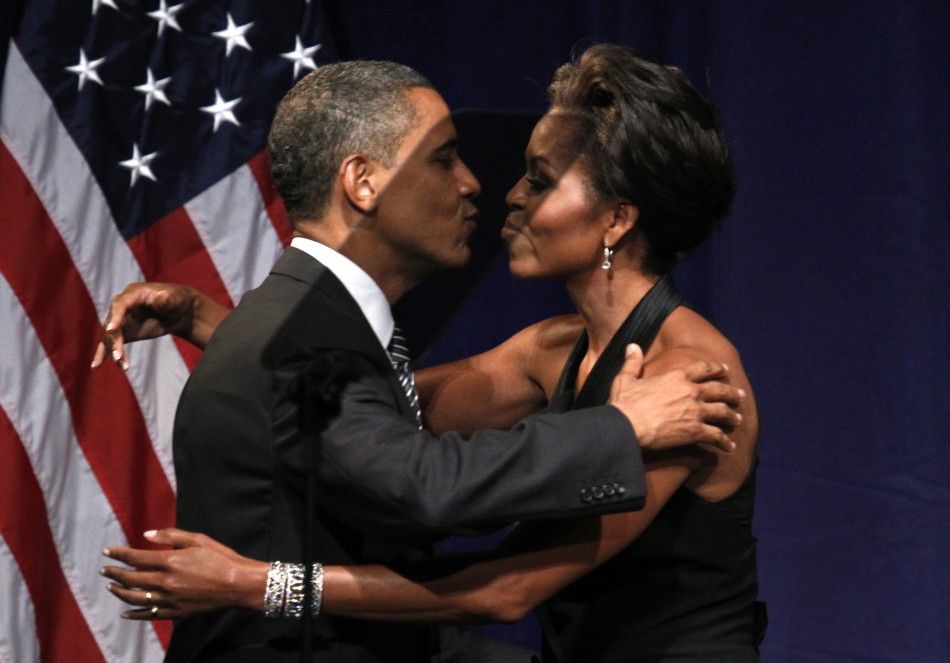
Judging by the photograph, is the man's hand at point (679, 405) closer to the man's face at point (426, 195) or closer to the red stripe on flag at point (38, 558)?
the man's face at point (426, 195)

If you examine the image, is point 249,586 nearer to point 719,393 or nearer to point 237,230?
point 719,393

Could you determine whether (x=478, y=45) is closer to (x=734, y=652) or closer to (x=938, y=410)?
(x=938, y=410)

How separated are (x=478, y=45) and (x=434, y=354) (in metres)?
0.72

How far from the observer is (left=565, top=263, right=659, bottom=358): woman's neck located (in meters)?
1.79

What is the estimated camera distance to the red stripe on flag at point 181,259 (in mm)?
2824

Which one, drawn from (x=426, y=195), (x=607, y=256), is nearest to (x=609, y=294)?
(x=607, y=256)

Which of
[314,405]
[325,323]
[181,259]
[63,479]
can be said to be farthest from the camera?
[181,259]

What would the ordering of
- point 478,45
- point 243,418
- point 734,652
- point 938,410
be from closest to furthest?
point 243,418 < point 734,652 < point 938,410 < point 478,45

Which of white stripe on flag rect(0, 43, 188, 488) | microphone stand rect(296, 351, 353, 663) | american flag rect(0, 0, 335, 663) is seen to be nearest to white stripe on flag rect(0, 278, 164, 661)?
american flag rect(0, 0, 335, 663)

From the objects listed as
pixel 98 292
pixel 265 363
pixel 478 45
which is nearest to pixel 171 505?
pixel 98 292

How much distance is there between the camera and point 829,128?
2604 mm

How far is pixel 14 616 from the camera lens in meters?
2.68

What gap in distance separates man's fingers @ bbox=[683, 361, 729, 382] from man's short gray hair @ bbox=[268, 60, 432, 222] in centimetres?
49

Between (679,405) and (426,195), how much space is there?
1.61 feet
